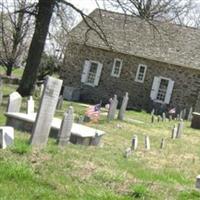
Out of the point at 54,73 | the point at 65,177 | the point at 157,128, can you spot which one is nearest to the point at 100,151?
the point at 65,177

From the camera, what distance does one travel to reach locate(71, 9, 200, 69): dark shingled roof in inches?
1420

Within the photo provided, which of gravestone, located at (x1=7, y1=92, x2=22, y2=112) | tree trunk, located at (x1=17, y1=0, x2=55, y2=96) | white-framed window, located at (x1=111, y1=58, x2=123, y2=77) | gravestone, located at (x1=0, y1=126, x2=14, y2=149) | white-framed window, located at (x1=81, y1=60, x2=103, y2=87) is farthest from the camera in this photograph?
white-framed window, located at (x1=81, y1=60, x2=103, y2=87)

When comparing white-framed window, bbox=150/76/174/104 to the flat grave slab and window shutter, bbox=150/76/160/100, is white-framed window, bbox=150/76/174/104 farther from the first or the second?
the flat grave slab

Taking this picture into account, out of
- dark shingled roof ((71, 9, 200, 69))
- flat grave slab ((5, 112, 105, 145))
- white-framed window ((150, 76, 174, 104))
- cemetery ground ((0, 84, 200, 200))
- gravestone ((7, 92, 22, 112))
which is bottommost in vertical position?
cemetery ground ((0, 84, 200, 200))

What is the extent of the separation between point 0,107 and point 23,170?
1075 centimetres

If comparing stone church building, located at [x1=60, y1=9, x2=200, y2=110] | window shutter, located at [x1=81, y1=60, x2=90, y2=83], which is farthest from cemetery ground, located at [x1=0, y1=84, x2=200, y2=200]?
window shutter, located at [x1=81, y1=60, x2=90, y2=83]

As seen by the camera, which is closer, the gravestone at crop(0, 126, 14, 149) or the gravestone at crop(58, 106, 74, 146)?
the gravestone at crop(0, 126, 14, 149)

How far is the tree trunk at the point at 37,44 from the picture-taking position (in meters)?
25.7

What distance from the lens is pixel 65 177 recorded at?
856 cm

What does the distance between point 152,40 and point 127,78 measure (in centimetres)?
304

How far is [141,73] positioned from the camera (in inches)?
1451

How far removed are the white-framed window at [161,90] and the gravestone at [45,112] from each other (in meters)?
24.8

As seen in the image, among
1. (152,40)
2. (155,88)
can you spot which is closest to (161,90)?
(155,88)

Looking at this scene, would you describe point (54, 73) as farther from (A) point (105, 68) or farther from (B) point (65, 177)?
(B) point (65, 177)
